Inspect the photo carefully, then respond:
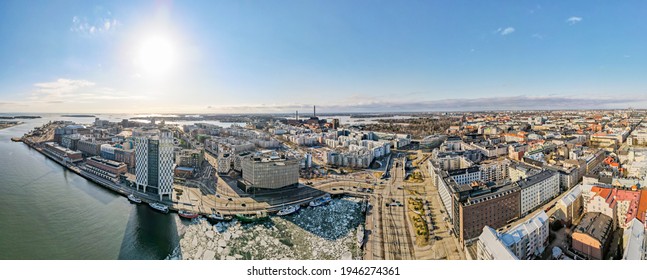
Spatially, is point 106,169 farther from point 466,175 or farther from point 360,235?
point 466,175

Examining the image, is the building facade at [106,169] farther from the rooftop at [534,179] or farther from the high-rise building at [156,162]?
the rooftop at [534,179]

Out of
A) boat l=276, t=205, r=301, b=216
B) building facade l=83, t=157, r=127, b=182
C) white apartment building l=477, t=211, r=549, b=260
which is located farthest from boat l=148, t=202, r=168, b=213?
white apartment building l=477, t=211, r=549, b=260

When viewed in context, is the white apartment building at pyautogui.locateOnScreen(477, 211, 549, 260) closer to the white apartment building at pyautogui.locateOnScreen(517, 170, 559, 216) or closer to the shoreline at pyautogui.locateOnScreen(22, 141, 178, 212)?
the white apartment building at pyautogui.locateOnScreen(517, 170, 559, 216)

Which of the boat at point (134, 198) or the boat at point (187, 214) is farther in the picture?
the boat at point (134, 198)

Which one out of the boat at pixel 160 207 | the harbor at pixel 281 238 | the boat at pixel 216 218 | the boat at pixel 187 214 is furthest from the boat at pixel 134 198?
the boat at pixel 216 218

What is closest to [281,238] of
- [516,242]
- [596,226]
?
[516,242]
